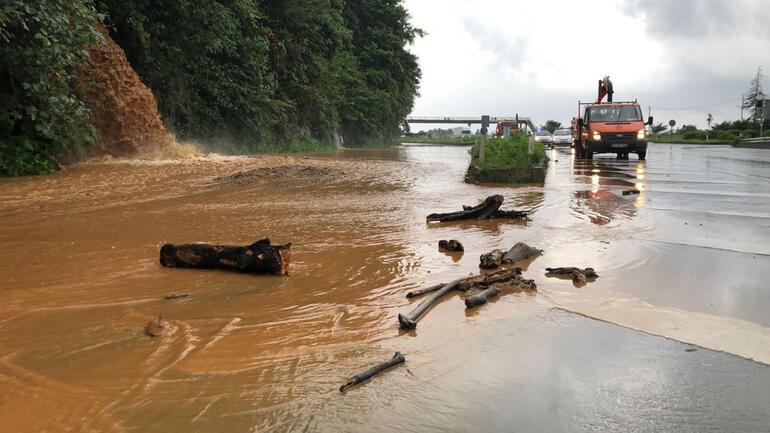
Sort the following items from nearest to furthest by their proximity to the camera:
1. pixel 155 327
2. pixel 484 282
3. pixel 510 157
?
pixel 155 327 → pixel 484 282 → pixel 510 157

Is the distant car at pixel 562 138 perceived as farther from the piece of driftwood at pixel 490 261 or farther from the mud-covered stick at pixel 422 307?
the mud-covered stick at pixel 422 307

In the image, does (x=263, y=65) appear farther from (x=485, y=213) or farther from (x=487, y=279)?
(x=487, y=279)

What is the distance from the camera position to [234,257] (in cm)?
502

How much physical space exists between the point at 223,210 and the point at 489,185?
6.64m

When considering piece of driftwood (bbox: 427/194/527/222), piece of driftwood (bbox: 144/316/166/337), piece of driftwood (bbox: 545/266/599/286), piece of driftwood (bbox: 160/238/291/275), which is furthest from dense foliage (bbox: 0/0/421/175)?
piece of driftwood (bbox: 545/266/599/286)

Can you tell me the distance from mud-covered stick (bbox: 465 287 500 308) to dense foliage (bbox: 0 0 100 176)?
11090mm

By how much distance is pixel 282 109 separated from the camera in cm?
2944

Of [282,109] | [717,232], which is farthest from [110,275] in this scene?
[282,109]

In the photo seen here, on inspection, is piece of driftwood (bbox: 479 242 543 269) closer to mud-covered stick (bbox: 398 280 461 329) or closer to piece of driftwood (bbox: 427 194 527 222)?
mud-covered stick (bbox: 398 280 461 329)

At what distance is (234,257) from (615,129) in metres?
19.8

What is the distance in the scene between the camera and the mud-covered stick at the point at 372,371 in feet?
9.17

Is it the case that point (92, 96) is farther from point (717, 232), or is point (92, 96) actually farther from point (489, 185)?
point (717, 232)

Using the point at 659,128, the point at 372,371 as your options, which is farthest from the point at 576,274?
the point at 659,128

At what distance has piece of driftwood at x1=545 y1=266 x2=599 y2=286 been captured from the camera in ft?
15.4
